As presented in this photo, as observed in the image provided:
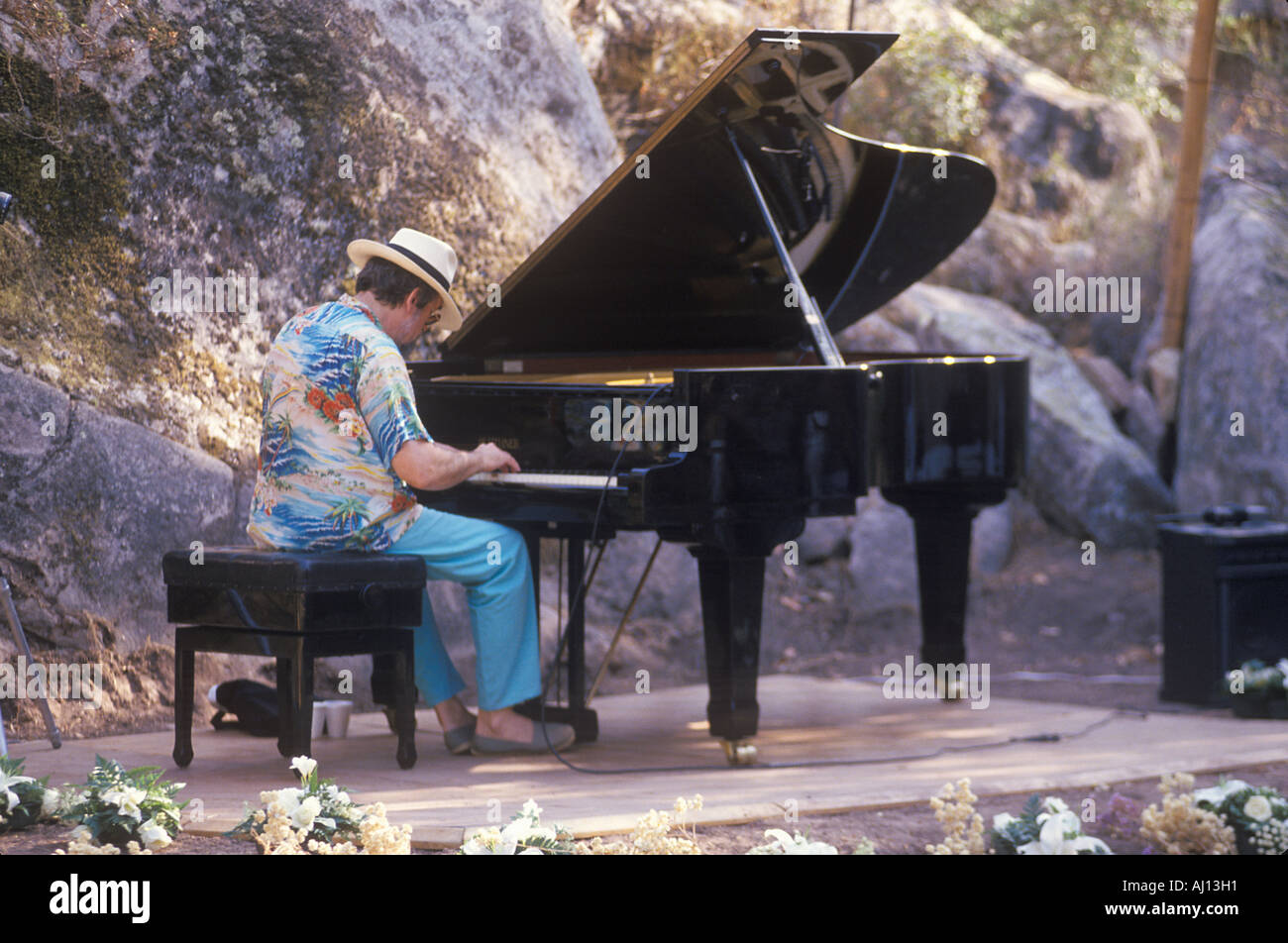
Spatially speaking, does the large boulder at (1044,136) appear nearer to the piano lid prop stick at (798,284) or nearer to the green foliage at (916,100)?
the green foliage at (916,100)

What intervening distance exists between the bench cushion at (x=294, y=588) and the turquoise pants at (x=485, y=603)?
13 centimetres

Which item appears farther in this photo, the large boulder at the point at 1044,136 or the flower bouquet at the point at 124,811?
the large boulder at the point at 1044,136

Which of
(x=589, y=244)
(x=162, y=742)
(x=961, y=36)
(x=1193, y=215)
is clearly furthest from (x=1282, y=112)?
(x=162, y=742)

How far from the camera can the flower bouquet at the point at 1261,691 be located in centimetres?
598

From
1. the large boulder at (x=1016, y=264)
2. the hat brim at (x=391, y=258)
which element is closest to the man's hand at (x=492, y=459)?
the hat brim at (x=391, y=258)

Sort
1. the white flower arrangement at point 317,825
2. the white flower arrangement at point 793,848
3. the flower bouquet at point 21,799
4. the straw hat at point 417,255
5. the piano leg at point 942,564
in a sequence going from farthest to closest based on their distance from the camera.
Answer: the piano leg at point 942,564 < the straw hat at point 417,255 < the flower bouquet at point 21,799 < the white flower arrangement at point 317,825 < the white flower arrangement at point 793,848

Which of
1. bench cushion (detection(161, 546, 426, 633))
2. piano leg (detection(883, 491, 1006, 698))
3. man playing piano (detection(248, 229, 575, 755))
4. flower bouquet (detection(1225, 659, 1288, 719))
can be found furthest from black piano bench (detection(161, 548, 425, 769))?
flower bouquet (detection(1225, 659, 1288, 719))

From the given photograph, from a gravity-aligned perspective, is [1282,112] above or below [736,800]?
above

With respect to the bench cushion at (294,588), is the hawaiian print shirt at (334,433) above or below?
above

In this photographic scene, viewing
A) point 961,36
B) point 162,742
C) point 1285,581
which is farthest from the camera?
point 961,36

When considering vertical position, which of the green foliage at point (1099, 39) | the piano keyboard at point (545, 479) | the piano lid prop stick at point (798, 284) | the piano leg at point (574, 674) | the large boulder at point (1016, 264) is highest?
the green foliage at point (1099, 39)
